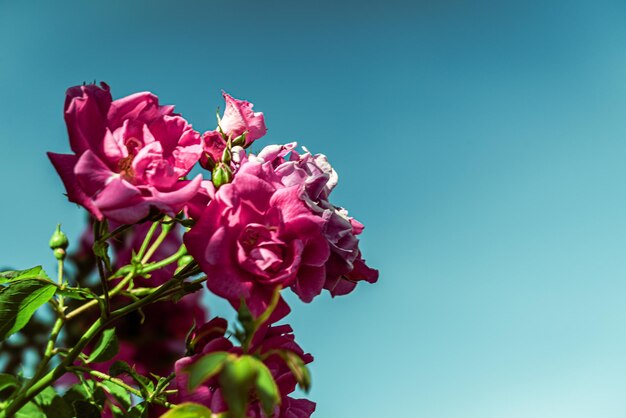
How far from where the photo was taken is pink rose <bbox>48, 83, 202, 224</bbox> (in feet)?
3.67

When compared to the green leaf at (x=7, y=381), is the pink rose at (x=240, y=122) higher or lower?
higher

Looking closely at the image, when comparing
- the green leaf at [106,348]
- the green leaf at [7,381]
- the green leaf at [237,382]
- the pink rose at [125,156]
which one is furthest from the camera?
the green leaf at [106,348]

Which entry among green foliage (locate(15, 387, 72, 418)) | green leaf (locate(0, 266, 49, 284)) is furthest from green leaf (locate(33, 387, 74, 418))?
green leaf (locate(0, 266, 49, 284))

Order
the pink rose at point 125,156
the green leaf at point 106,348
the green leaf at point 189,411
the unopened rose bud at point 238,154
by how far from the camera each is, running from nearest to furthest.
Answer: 1. the green leaf at point 189,411
2. the pink rose at point 125,156
3. the unopened rose bud at point 238,154
4. the green leaf at point 106,348

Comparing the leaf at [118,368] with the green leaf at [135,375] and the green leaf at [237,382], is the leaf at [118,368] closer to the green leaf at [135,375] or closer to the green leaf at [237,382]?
the green leaf at [135,375]

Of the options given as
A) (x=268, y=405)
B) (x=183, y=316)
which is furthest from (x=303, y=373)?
(x=183, y=316)

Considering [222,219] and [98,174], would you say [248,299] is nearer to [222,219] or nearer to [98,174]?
[222,219]

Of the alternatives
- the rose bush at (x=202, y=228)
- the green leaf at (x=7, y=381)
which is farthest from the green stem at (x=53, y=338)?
the green leaf at (x=7, y=381)

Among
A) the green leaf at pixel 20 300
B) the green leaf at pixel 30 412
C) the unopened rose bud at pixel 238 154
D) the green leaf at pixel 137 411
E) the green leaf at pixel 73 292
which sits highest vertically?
the unopened rose bud at pixel 238 154

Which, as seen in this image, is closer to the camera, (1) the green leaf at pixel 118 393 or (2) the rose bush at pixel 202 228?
(2) the rose bush at pixel 202 228

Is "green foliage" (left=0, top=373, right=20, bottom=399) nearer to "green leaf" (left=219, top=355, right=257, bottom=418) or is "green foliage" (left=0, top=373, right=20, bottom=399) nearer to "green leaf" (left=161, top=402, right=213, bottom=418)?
"green leaf" (left=161, top=402, right=213, bottom=418)

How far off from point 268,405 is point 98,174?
506 mm

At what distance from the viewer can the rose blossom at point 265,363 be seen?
3.84ft

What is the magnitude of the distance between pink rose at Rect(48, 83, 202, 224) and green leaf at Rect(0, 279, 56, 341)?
1.06ft
